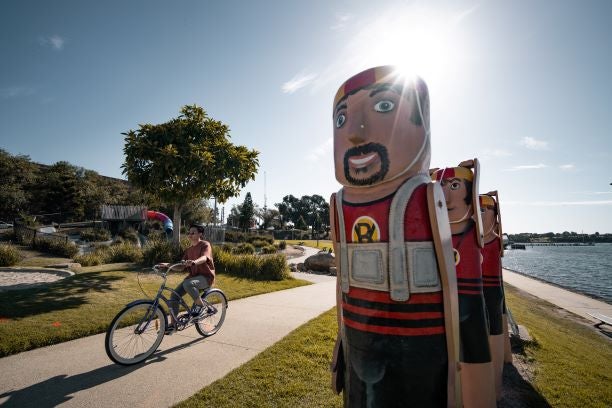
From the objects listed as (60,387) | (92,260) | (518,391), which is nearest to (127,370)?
(60,387)

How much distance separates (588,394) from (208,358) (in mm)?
4722

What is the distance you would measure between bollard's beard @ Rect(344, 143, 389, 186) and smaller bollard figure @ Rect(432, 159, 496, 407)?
1.10 metres

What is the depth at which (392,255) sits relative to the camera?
1803 mm

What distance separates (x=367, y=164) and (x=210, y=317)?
15.6ft

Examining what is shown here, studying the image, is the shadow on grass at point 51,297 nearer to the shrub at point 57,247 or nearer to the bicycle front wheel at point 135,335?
the bicycle front wheel at point 135,335

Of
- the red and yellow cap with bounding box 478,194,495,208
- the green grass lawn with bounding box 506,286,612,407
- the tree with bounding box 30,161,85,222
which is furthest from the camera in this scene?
the tree with bounding box 30,161,85,222

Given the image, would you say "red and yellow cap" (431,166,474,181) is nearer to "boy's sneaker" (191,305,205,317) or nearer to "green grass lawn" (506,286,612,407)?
"green grass lawn" (506,286,612,407)

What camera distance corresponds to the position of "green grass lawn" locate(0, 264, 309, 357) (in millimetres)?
4648

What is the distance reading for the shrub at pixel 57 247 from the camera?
53.7 feet

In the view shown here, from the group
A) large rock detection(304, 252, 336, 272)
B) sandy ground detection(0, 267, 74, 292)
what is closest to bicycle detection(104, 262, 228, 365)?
sandy ground detection(0, 267, 74, 292)

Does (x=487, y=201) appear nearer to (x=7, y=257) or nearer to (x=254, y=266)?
(x=254, y=266)

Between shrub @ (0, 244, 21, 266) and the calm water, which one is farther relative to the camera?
the calm water

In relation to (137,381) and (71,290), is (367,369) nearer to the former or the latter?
(137,381)

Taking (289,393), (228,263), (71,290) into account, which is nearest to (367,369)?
(289,393)
